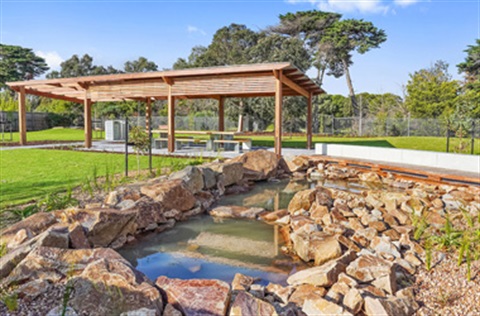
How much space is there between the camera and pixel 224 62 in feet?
101

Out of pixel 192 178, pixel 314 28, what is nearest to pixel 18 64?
pixel 314 28

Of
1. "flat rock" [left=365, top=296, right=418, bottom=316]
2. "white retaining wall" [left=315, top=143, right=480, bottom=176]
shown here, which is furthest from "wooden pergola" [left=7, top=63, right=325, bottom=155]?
"flat rock" [left=365, top=296, right=418, bottom=316]

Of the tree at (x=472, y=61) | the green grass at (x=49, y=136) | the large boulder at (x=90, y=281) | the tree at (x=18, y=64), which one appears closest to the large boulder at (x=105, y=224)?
the large boulder at (x=90, y=281)

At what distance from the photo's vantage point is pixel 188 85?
1231 centimetres

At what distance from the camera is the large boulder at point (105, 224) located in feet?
14.1

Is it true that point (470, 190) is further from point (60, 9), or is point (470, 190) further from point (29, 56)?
point (29, 56)

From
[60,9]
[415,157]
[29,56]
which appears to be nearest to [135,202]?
[415,157]

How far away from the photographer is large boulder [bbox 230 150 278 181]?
9.30 meters

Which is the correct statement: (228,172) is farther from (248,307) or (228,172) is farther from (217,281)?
(248,307)

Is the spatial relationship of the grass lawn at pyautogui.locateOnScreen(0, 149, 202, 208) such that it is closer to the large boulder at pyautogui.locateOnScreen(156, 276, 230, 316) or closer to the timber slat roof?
the timber slat roof

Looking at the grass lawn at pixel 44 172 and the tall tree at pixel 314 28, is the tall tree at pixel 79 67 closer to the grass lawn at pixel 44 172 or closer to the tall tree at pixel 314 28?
the tall tree at pixel 314 28

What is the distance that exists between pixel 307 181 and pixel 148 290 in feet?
23.9

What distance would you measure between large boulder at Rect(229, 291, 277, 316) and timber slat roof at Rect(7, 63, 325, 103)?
326 inches

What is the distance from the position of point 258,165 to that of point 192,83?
14.6 ft
